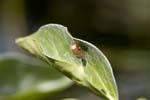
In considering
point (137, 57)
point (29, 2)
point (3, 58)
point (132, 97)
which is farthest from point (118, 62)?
point (3, 58)

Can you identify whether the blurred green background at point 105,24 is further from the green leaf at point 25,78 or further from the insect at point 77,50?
the insect at point 77,50

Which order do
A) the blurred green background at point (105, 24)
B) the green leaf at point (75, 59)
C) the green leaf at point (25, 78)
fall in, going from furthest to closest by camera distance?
the blurred green background at point (105, 24), the green leaf at point (25, 78), the green leaf at point (75, 59)

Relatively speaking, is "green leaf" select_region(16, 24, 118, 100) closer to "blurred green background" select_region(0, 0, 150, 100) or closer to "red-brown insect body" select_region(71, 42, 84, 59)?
"red-brown insect body" select_region(71, 42, 84, 59)

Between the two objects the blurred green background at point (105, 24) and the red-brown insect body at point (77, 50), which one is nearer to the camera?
the red-brown insect body at point (77, 50)

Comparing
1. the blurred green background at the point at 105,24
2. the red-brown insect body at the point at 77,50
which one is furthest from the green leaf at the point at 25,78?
the blurred green background at the point at 105,24

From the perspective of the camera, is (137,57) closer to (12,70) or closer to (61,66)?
(12,70)

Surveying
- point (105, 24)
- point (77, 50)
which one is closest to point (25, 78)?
point (77, 50)

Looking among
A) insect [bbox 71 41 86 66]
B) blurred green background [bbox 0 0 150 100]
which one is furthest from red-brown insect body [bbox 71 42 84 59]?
blurred green background [bbox 0 0 150 100]
